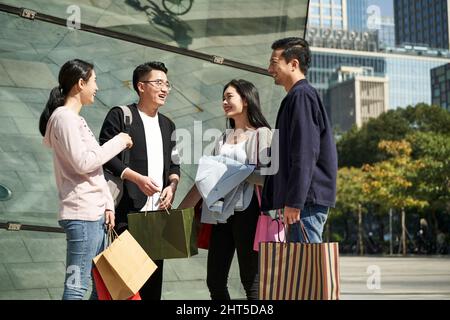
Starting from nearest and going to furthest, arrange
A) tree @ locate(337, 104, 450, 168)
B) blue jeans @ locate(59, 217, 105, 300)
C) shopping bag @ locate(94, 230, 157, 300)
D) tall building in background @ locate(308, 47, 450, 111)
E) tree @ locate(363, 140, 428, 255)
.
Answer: blue jeans @ locate(59, 217, 105, 300), shopping bag @ locate(94, 230, 157, 300), tree @ locate(363, 140, 428, 255), tree @ locate(337, 104, 450, 168), tall building in background @ locate(308, 47, 450, 111)

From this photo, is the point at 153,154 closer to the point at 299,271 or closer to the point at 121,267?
the point at 121,267

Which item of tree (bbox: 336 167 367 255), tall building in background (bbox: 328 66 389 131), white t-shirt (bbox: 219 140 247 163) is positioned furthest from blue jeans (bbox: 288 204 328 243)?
tall building in background (bbox: 328 66 389 131)

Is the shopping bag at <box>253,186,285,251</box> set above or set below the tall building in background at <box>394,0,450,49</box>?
below

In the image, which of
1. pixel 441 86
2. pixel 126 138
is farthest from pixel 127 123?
pixel 441 86

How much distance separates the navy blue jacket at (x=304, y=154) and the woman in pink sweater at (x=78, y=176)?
2.93 ft

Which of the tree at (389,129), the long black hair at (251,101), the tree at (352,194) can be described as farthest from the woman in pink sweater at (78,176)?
the tree at (389,129)

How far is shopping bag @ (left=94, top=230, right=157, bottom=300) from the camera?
4031mm

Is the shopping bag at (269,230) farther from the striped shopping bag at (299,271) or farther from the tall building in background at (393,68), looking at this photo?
the tall building in background at (393,68)

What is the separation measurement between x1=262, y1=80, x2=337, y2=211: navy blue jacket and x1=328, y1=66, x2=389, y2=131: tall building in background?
117 m

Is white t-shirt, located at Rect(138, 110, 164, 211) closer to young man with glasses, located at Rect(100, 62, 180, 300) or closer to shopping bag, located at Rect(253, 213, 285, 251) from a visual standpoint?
young man with glasses, located at Rect(100, 62, 180, 300)

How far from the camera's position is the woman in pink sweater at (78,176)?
397cm

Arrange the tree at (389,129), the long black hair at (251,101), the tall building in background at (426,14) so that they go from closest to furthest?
the long black hair at (251,101)
the tall building in background at (426,14)
the tree at (389,129)

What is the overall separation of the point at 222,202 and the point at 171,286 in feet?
8.96
